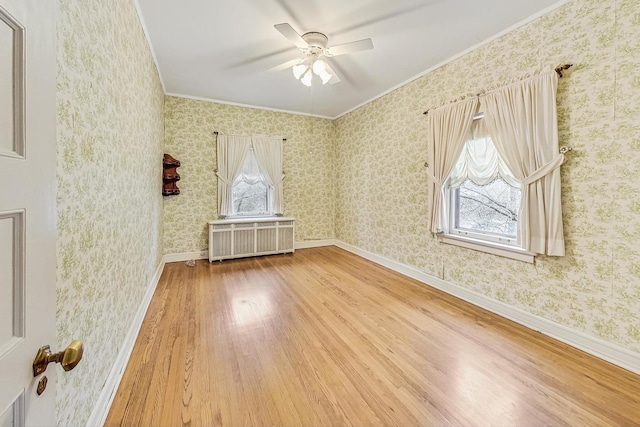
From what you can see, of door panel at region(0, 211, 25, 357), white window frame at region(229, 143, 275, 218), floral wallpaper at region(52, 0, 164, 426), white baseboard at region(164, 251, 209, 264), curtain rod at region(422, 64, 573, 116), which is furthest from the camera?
white window frame at region(229, 143, 275, 218)

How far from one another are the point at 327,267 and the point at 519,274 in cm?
244

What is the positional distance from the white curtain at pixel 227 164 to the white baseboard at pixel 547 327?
10.9 feet

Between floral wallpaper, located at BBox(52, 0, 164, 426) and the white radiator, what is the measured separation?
2.11 meters

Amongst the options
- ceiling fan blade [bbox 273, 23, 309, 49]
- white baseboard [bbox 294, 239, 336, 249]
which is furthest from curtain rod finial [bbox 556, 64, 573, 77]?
white baseboard [bbox 294, 239, 336, 249]

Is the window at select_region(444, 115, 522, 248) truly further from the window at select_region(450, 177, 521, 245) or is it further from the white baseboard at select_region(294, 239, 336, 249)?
the white baseboard at select_region(294, 239, 336, 249)

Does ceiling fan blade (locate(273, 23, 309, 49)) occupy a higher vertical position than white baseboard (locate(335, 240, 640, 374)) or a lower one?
higher

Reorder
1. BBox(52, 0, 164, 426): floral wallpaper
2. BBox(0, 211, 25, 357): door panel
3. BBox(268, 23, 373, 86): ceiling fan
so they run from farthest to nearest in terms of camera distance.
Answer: BBox(268, 23, 373, 86): ceiling fan
BBox(52, 0, 164, 426): floral wallpaper
BBox(0, 211, 25, 357): door panel

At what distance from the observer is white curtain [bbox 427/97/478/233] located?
2.90m

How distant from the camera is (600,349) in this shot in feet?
6.53

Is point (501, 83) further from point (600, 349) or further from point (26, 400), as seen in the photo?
point (26, 400)

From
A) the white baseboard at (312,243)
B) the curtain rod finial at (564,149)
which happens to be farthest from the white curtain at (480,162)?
the white baseboard at (312,243)

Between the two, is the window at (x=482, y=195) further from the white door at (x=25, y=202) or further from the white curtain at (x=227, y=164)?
the white curtain at (x=227, y=164)

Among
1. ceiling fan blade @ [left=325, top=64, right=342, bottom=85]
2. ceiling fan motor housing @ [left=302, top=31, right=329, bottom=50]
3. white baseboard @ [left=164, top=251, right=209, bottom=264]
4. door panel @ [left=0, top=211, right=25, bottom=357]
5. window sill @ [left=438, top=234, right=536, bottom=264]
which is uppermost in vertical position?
ceiling fan motor housing @ [left=302, top=31, right=329, bottom=50]

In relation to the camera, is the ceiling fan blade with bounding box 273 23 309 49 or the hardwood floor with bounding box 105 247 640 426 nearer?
the hardwood floor with bounding box 105 247 640 426
